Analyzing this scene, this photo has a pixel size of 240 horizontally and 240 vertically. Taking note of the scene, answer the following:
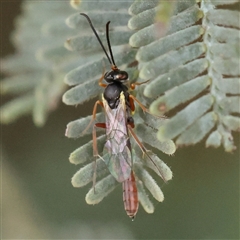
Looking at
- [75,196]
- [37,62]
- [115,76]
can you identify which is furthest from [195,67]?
[75,196]

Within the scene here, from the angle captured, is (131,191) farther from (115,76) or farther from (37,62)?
(37,62)

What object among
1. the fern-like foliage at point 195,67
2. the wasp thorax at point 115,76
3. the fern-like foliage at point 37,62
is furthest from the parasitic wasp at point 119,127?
the fern-like foliage at point 37,62

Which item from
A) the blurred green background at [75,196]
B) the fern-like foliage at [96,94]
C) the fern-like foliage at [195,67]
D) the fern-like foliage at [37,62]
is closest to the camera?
the fern-like foliage at [195,67]

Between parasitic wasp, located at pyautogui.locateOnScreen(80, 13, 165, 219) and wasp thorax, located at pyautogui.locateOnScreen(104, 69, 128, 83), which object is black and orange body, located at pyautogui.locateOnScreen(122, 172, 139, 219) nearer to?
parasitic wasp, located at pyautogui.locateOnScreen(80, 13, 165, 219)

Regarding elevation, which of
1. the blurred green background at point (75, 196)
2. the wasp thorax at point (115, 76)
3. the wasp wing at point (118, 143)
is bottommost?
the blurred green background at point (75, 196)

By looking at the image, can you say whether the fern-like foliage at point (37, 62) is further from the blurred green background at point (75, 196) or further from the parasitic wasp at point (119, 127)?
the parasitic wasp at point (119, 127)
